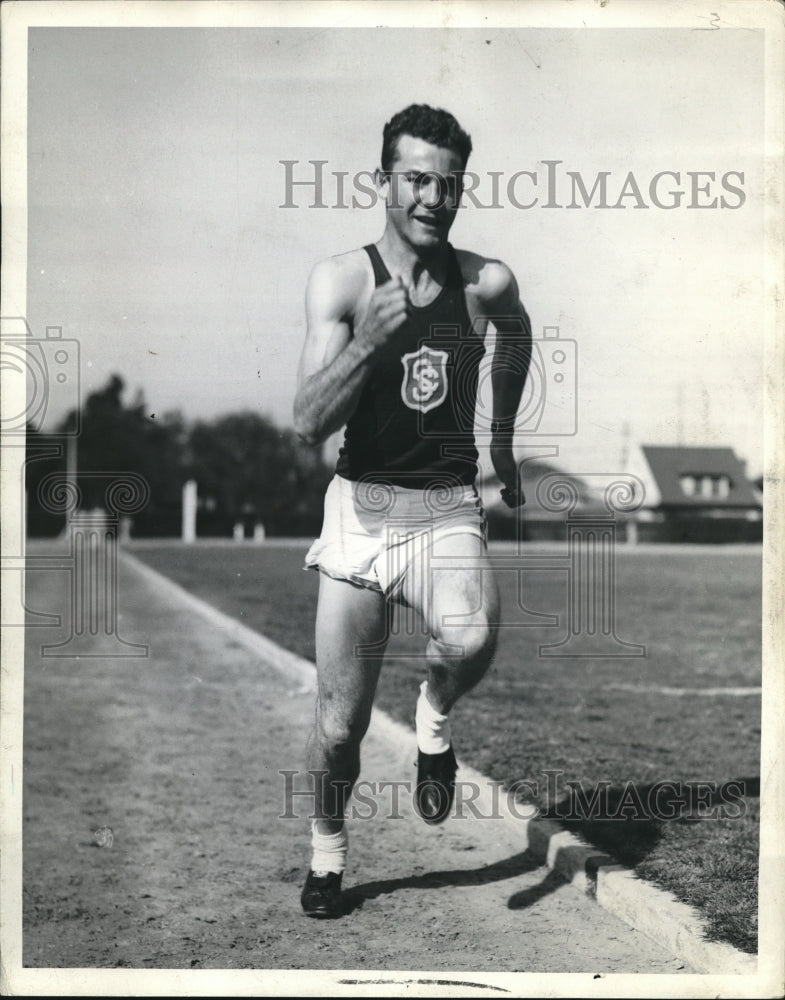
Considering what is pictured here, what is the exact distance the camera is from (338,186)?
373 centimetres

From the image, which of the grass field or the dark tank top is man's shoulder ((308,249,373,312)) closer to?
the dark tank top

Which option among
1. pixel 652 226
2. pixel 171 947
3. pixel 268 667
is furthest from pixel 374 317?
pixel 268 667

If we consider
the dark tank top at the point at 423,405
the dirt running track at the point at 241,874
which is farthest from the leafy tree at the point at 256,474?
the dirt running track at the point at 241,874

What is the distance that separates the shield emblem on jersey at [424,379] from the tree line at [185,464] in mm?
408

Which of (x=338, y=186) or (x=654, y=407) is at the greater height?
(x=338, y=186)

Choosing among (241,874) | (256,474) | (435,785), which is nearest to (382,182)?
(435,785)

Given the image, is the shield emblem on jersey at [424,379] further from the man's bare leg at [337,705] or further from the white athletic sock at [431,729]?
the white athletic sock at [431,729]

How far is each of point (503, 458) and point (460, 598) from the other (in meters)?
0.51

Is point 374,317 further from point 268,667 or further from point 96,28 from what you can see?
point 268,667

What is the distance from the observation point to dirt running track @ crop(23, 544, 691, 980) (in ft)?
11.8

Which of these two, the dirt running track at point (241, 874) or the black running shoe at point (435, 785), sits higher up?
the black running shoe at point (435, 785)

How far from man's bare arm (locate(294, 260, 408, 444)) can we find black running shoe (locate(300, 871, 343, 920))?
1.41m

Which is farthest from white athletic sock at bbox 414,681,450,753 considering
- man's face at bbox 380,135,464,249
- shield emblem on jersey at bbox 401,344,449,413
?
man's face at bbox 380,135,464,249

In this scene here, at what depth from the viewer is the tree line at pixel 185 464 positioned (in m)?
4.30
